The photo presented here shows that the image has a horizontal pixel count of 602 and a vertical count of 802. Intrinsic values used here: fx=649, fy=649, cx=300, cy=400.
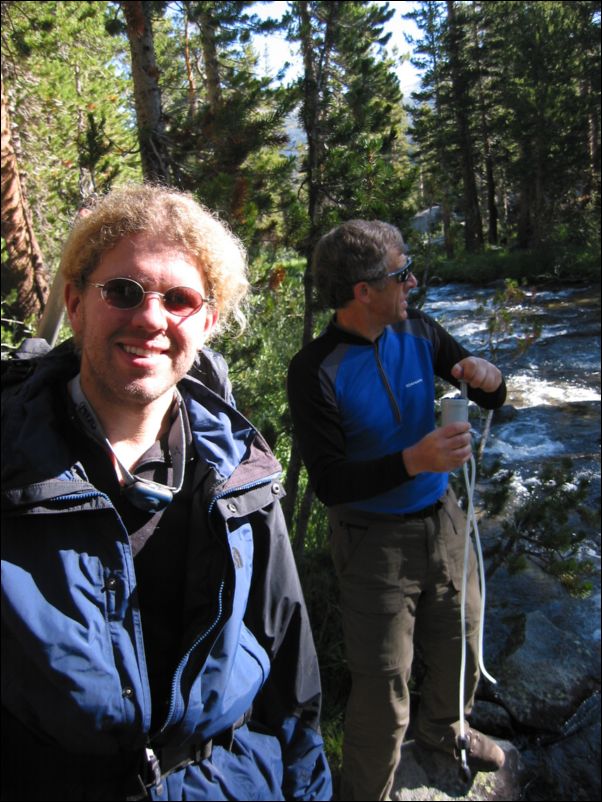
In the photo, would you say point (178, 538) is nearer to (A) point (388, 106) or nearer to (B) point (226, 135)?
(B) point (226, 135)

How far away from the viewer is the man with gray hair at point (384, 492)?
244cm

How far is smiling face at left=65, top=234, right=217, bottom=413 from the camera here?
1513 mm

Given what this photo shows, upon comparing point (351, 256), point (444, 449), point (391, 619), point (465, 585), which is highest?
point (351, 256)

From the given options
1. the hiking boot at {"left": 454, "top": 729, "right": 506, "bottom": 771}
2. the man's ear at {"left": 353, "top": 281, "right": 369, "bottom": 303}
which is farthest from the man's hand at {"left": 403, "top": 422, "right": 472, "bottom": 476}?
the hiking boot at {"left": 454, "top": 729, "right": 506, "bottom": 771}

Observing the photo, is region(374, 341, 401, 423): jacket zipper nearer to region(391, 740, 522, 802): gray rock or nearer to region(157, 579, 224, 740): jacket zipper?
region(157, 579, 224, 740): jacket zipper

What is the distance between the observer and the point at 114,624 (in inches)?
53.5

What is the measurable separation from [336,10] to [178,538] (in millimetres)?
3147

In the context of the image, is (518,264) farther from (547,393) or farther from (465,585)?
(465,585)

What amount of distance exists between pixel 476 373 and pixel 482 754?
177 centimetres

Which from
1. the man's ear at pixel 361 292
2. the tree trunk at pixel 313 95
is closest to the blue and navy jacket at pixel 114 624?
the man's ear at pixel 361 292

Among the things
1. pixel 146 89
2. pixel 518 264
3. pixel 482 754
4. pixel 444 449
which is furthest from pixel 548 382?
pixel 518 264

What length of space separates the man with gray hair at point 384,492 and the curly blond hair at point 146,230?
0.82 m

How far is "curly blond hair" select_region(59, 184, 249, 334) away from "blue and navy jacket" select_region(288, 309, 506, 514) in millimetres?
771

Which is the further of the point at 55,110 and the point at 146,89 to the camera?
the point at 55,110
